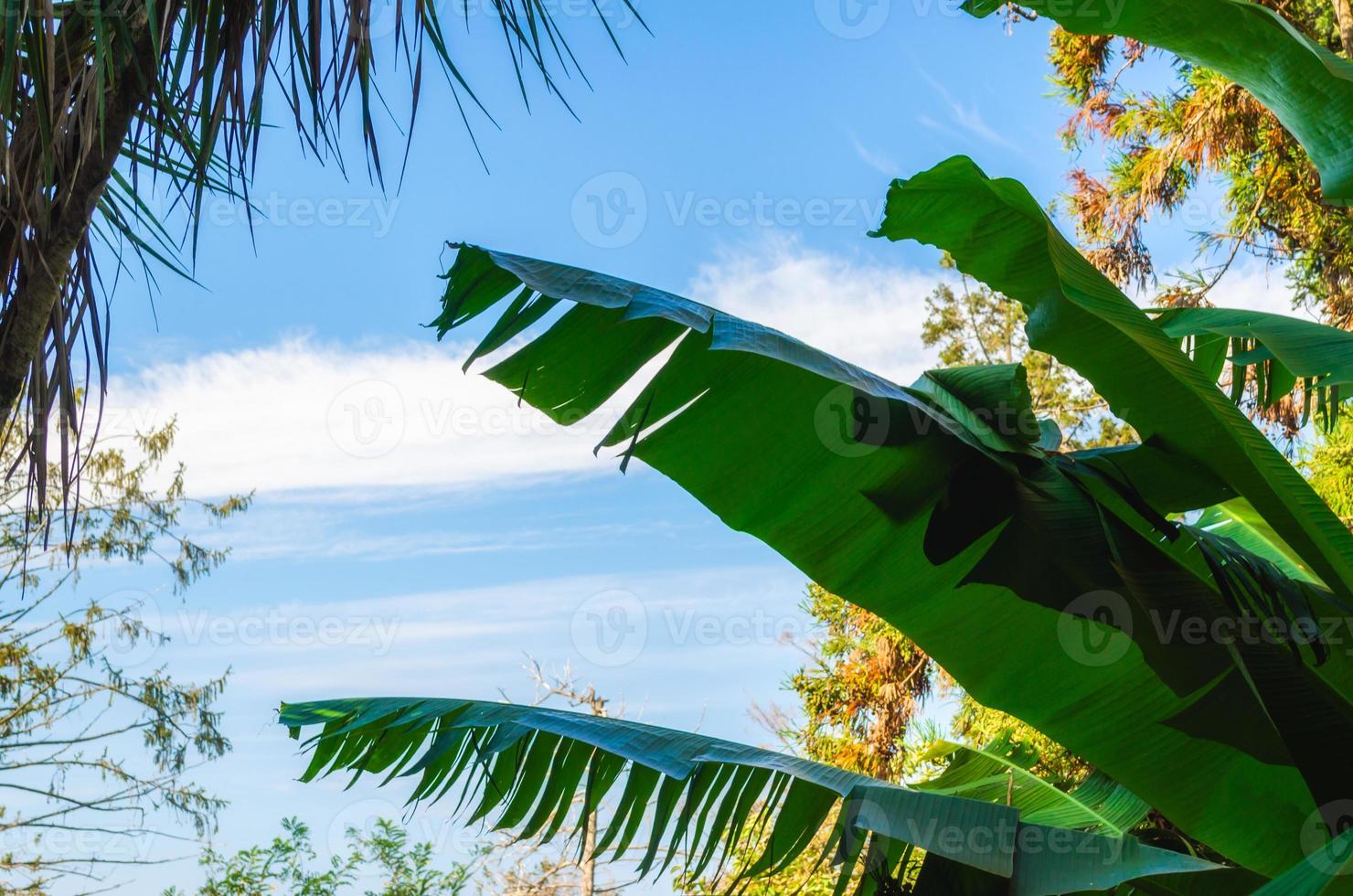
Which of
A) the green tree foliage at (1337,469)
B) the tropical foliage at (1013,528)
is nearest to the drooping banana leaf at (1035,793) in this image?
the tropical foliage at (1013,528)

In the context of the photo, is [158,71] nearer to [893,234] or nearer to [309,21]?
[309,21]

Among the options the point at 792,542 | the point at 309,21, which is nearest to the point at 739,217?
the point at 309,21

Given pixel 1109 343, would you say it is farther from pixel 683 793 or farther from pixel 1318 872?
pixel 683 793

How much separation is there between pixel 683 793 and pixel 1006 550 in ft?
2.28

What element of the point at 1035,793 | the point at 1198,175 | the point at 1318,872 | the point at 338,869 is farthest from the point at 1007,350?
the point at 1318,872

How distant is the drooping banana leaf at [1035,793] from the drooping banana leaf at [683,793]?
0.56 meters

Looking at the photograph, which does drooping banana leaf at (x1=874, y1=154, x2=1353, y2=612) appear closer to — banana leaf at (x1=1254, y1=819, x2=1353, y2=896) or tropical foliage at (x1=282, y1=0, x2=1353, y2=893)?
tropical foliage at (x1=282, y1=0, x2=1353, y2=893)

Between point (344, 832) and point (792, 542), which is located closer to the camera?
point (792, 542)

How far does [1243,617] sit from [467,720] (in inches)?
54.4

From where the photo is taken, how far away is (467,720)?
5.64ft

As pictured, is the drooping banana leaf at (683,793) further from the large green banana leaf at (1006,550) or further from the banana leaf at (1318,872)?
the large green banana leaf at (1006,550)

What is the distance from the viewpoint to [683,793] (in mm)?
1684

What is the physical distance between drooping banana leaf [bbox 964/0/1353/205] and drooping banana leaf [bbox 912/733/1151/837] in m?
1.30

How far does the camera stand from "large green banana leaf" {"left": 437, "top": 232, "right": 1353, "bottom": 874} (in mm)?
1731
